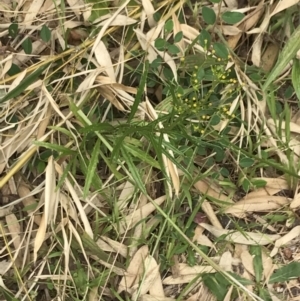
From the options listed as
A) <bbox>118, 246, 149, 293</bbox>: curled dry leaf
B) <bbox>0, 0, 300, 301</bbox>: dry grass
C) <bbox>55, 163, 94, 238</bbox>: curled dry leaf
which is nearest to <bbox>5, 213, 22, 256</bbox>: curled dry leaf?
<bbox>0, 0, 300, 301</bbox>: dry grass

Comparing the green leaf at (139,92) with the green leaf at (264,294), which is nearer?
the green leaf at (139,92)

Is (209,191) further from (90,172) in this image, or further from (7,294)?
(7,294)

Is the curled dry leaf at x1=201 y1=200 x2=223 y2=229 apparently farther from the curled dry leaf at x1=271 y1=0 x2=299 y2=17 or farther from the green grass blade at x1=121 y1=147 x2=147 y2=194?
the curled dry leaf at x1=271 y1=0 x2=299 y2=17

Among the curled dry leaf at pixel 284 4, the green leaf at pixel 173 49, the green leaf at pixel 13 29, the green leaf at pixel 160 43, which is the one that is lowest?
the green leaf at pixel 173 49

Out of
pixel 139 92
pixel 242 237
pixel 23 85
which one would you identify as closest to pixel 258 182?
pixel 242 237

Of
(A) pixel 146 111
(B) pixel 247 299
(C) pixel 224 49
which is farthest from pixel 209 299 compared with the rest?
(C) pixel 224 49

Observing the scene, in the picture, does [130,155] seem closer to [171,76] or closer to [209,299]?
[171,76]

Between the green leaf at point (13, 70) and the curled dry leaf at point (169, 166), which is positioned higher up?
the green leaf at point (13, 70)

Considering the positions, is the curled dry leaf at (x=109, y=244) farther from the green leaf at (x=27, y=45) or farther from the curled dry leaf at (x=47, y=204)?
the green leaf at (x=27, y=45)

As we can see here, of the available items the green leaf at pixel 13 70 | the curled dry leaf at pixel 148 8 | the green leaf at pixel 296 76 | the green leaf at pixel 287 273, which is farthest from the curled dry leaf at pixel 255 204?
the green leaf at pixel 13 70
